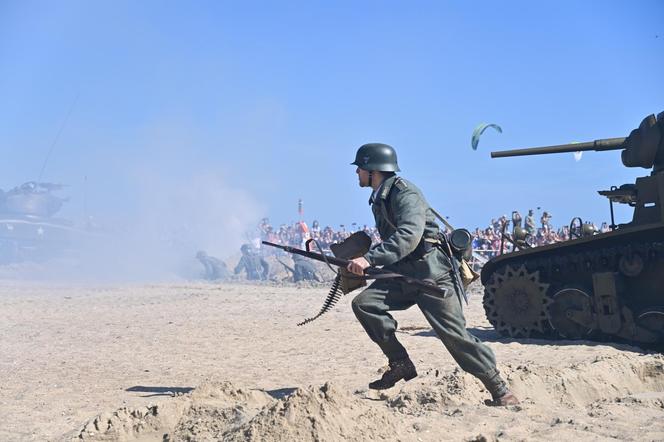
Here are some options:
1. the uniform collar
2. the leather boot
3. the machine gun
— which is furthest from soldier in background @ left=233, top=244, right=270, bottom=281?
the leather boot

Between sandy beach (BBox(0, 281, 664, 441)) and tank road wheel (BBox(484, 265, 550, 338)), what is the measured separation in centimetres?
36

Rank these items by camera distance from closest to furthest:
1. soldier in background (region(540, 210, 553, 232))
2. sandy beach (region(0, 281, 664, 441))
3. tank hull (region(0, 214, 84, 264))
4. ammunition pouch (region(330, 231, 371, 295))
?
sandy beach (region(0, 281, 664, 441)) → ammunition pouch (region(330, 231, 371, 295)) → soldier in background (region(540, 210, 553, 232)) → tank hull (region(0, 214, 84, 264))

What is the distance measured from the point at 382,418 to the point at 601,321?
664 cm

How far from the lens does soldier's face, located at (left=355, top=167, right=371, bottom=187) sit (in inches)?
262

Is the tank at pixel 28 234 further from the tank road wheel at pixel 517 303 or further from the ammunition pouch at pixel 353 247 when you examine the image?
the ammunition pouch at pixel 353 247

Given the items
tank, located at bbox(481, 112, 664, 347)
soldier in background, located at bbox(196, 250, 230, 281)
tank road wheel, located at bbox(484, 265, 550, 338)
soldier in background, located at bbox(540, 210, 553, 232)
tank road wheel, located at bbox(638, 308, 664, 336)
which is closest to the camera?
tank road wheel, located at bbox(638, 308, 664, 336)

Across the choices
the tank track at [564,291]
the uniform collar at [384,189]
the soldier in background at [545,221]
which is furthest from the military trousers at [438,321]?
the soldier in background at [545,221]

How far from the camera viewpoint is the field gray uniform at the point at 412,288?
243 inches

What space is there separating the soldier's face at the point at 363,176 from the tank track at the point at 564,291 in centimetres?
541

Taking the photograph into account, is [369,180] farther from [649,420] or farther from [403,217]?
[649,420]

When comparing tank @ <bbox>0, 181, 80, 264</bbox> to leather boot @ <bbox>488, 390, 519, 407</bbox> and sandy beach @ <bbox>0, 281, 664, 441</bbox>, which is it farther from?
leather boot @ <bbox>488, 390, 519, 407</bbox>

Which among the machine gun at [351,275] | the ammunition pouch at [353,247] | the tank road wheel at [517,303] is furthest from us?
the tank road wheel at [517,303]

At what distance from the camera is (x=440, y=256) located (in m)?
6.48

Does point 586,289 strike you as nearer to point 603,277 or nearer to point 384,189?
point 603,277
